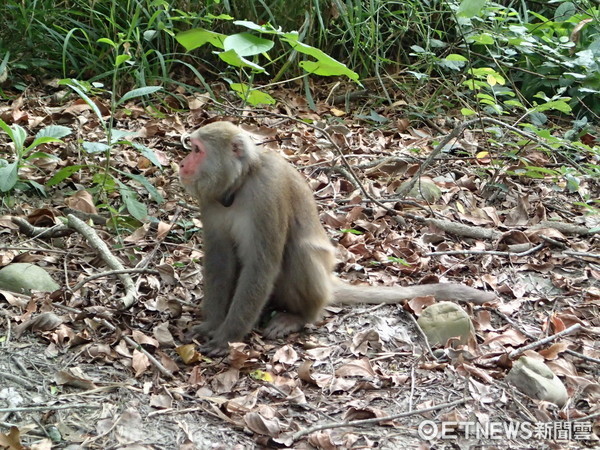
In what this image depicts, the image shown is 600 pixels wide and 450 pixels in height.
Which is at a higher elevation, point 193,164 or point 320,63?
point 320,63

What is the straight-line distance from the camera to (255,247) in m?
4.45

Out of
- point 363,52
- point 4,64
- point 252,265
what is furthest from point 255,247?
point 363,52

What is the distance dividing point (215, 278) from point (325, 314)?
0.78 metres

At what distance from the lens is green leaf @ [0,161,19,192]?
4.90 m

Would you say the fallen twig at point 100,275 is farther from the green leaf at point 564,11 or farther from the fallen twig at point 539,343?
the green leaf at point 564,11

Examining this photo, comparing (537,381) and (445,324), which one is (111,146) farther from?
(537,381)

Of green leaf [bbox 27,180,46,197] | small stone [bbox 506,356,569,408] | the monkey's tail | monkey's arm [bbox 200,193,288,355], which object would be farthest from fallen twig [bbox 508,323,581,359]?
green leaf [bbox 27,180,46,197]

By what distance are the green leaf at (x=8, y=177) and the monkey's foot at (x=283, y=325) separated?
1868 mm

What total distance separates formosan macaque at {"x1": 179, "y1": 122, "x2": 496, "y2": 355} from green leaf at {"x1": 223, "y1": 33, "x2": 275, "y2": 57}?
0.43 meters

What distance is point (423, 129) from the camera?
7977 mm

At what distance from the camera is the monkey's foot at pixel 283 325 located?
4.68m

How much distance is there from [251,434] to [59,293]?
1.69m

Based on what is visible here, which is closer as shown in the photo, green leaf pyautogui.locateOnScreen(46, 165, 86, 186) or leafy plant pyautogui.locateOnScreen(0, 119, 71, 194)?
leafy plant pyautogui.locateOnScreen(0, 119, 71, 194)
